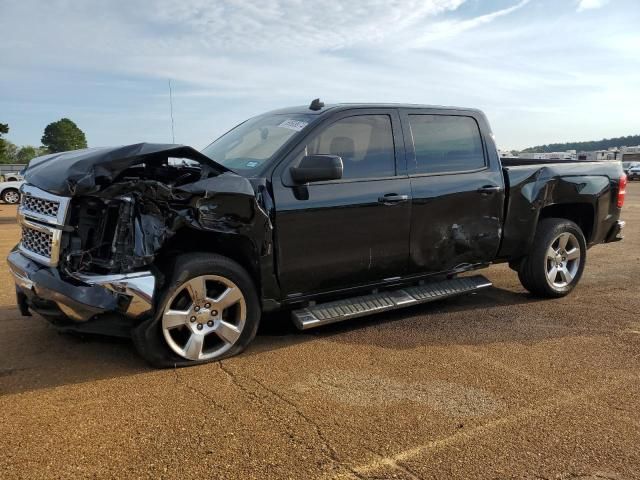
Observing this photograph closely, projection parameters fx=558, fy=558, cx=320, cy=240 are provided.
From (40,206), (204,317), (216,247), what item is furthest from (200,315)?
(40,206)

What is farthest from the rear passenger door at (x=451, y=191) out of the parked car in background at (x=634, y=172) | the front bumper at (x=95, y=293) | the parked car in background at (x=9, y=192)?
the parked car in background at (x=634, y=172)

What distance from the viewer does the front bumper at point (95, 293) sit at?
11.8 feet

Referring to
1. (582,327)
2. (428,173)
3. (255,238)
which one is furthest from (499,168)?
(255,238)

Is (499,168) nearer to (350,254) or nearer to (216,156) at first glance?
(350,254)

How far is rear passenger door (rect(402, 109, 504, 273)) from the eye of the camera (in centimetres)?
492

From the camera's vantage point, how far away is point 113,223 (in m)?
3.77

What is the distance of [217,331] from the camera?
4.01 metres

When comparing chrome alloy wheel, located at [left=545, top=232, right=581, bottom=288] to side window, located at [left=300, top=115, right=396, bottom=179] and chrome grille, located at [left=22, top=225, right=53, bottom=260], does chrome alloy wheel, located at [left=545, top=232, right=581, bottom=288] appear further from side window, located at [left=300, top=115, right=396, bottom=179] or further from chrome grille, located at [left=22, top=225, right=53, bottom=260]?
chrome grille, located at [left=22, top=225, right=53, bottom=260]

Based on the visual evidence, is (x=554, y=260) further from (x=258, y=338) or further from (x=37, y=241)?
(x=37, y=241)

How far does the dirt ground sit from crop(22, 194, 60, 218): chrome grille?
3.53 ft

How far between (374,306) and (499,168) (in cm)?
199

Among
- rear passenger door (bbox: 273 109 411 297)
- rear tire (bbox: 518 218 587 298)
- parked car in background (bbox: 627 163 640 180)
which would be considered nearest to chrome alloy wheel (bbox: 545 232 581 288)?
rear tire (bbox: 518 218 587 298)

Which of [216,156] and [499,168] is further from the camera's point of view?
[499,168]

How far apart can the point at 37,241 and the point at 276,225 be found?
167 centimetres
